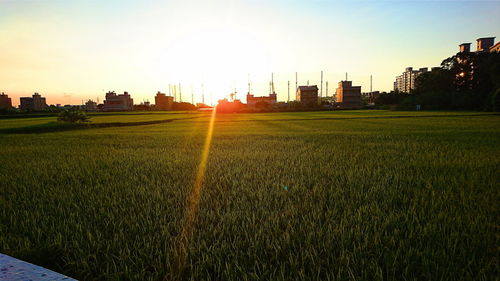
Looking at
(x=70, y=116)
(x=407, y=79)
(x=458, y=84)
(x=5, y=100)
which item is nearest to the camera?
(x=70, y=116)

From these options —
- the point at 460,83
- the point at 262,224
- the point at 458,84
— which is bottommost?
the point at 262,224

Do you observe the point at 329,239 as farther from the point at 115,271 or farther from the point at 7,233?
the point at 7,233

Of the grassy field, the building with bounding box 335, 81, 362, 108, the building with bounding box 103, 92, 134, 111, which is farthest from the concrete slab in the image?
the building with bounding box 103, 92, 134, 111

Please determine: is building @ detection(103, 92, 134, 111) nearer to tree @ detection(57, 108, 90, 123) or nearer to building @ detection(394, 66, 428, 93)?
tree @ detection(57, 108, 90, 123)

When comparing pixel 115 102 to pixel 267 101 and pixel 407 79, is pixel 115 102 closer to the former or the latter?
pixel 267 101

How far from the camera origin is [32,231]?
2084 mm

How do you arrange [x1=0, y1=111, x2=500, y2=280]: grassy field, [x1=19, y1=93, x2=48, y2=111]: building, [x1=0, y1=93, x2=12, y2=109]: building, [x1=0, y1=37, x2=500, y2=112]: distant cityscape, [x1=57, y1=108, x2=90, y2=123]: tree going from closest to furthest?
[x1=0, y1=111, x2=500, y2=280]: grassy field
[x1=57, y1=108, x2=90, y2=123]: tree
[x1=0, y1=37, x2=500, y2=112]: distant cityscape
[x1=0, y1=93, x2=12, y2=109]: building
[x1=19, y1=93, x2=48, y2=111]: building

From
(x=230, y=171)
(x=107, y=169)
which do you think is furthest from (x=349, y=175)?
(x=107, y=169)

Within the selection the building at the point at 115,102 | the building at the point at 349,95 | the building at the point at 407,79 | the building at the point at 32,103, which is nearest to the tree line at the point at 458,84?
the building at the point at 349,95

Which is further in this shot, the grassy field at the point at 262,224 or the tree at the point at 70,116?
the tree at the point at 70,116

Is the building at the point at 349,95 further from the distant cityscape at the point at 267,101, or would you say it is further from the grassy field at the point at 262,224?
the grassy field at the point at 262,224

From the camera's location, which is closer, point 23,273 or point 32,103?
point 23,273

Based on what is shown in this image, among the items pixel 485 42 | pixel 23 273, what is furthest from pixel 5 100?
pixel 485 42

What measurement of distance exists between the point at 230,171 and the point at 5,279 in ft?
10.5
